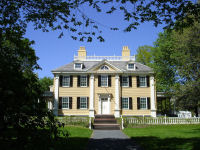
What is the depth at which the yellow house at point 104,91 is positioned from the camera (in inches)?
942

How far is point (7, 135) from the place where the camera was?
279 centimetres

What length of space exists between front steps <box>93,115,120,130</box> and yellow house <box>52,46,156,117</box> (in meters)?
1.29

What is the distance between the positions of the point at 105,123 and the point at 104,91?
5.01 meters

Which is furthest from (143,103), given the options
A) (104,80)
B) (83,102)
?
(83,102)

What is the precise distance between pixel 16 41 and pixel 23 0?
1.56 m

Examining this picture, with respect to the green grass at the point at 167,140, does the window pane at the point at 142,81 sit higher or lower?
higher

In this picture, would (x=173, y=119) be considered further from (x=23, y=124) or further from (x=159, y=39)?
(x=23, y=124)

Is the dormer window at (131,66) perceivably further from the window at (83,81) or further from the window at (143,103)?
the window at (83,81)

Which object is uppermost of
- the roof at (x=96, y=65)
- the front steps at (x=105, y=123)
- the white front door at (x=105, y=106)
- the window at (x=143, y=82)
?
the roof at (x=96, y=65)

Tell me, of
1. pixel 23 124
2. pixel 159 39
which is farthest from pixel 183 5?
pixel 159 39

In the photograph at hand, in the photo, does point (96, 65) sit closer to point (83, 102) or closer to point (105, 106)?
point (83, 102)

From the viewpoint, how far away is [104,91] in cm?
2441

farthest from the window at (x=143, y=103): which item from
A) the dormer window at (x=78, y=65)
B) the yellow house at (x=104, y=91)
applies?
the dormer window at (x=78, y=65)

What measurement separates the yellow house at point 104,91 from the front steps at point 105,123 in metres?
1.29
